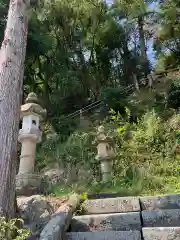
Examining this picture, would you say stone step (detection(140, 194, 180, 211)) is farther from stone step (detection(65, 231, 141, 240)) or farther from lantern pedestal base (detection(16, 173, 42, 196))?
lantern pedestal base (detection(16, 173, 42, 196))

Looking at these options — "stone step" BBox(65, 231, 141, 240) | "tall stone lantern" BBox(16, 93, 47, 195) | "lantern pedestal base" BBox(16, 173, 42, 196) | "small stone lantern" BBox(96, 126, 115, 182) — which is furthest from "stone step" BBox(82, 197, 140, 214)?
"small stone lantern" BBox(96, 126, 115, 182)

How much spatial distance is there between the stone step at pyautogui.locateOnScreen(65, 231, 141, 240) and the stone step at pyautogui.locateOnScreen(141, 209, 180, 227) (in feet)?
→ 1.37

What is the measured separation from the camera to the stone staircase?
9.62ft

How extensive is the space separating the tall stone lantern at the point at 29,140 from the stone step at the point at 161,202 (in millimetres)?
2302

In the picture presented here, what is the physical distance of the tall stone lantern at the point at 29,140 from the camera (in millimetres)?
5410

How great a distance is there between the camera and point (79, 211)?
3.85 metres

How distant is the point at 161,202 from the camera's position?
12.7 ft

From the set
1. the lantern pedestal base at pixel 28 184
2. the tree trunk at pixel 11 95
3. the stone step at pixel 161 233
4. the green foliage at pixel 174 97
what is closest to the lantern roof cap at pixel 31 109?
the lantern pedestal base at pixel 28 184

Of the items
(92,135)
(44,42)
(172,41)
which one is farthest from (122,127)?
(172,41)

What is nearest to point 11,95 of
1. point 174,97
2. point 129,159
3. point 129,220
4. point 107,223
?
point 107,223

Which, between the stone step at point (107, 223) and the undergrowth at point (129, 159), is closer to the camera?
the stone step at point (107, 223)

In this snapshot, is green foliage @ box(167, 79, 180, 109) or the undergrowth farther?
green foliage @ box(167, 79, 180, 109)

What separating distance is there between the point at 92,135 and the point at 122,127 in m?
0.94

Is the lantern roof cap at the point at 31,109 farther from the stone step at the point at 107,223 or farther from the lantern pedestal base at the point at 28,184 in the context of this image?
the stone step at the point at 107,223
